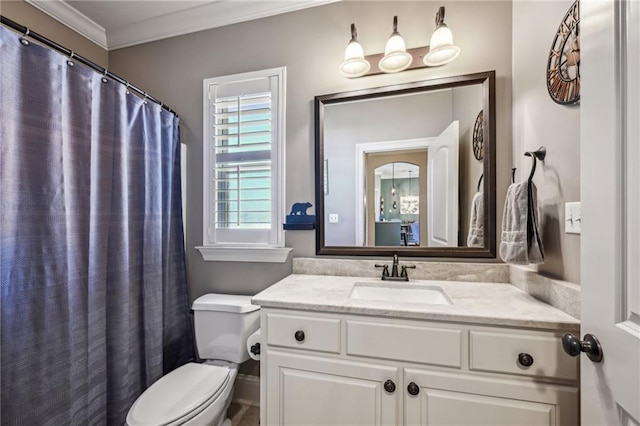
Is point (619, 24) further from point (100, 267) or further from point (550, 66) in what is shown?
point (100, 267)

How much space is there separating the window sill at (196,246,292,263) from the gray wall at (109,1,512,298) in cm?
5

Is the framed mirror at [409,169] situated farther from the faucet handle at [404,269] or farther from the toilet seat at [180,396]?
the toilet seat at [180,396]

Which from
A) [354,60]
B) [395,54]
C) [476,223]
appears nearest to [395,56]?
[395,54]

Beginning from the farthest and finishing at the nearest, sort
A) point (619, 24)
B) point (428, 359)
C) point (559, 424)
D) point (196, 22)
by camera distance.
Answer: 1. point (196, 22)
2. point (428, 359)
3. point (559, 424)
4. point (619, 24)

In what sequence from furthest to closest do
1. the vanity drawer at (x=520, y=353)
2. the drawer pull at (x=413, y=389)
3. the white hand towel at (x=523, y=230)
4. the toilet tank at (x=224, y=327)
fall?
the toilet tank at (x=224, y=327) → the white hand towel at (x=523, y=230) → the drawer pull at (x=413, y=389) → the vanity drawer at (x=520, y=353)

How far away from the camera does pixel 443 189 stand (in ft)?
4.94

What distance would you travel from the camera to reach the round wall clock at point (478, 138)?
1452 mm

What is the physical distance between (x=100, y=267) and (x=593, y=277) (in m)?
1.82

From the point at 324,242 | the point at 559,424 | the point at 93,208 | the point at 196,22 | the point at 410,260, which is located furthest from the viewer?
the point at 196,22

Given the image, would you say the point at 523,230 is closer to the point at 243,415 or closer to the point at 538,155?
the point at 538,155

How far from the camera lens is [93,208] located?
4.07 feet

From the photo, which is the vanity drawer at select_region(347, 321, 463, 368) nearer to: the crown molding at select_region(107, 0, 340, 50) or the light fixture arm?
the light fixture arm

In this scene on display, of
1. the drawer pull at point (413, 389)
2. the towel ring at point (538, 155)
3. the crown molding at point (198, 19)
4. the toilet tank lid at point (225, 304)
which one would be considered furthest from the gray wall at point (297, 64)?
the drawer pull at point (413, 389)

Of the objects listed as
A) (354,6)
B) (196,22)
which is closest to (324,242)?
(354,6)
